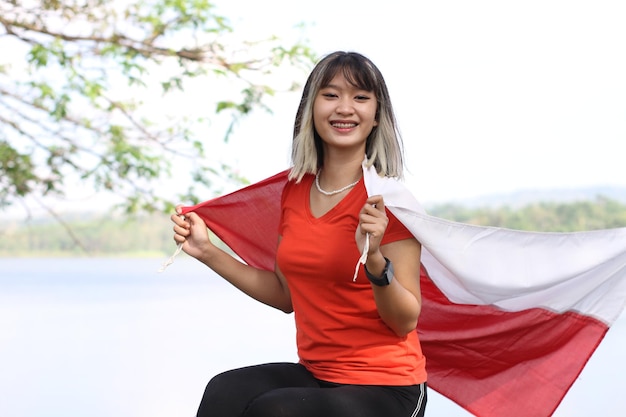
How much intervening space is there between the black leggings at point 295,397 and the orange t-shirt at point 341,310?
0.04 m

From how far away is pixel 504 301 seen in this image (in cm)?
236

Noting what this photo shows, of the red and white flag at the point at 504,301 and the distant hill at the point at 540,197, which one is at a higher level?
the red and white flag at the point at 504,301

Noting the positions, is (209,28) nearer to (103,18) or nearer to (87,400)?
(103,18)

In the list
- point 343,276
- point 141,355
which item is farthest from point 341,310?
point 141,355

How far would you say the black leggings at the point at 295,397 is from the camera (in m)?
1.94

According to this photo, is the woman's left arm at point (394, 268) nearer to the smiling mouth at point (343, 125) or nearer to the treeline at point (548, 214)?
the smiling mouth at point (343, 125)

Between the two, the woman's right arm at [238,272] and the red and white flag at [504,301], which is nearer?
the red and white flag at [504,301]

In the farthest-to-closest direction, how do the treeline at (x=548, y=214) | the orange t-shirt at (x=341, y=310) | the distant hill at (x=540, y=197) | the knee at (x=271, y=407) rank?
the distant hill at (x=540, y=197)
the treeline at (x=548, y=214)
the orange t-shirt at (x=341, y=310)
the knee at (x=271, y=407)

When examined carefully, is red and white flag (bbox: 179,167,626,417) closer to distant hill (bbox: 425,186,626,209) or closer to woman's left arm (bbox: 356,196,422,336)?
woman's left arm (bbox: 356,196,422,336)

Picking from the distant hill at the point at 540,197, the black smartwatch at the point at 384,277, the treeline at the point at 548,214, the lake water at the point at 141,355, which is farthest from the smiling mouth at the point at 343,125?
the distant hill at the point at 540,197

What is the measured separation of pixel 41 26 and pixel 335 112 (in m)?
3.64

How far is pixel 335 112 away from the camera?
7.32 ft

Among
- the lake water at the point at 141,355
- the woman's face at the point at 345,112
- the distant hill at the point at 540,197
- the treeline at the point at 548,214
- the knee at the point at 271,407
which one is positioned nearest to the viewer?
the knee at the point at 271,407

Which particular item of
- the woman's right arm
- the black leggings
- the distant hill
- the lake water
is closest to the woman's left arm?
the black leggings
